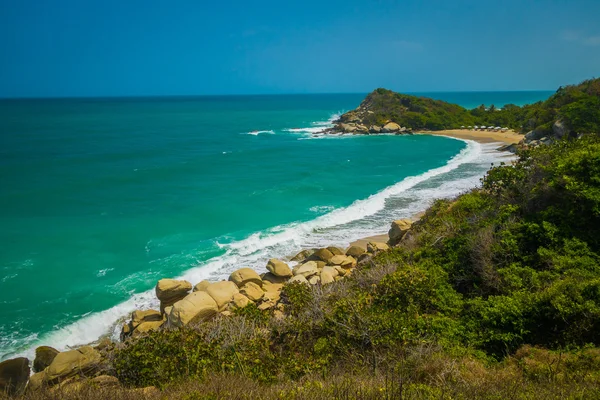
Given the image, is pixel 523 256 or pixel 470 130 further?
pixel 470 130

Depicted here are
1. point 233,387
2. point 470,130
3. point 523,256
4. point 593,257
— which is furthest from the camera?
point 470,130

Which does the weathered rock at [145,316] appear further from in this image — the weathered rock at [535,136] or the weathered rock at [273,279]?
the weathered rock at [535,136]

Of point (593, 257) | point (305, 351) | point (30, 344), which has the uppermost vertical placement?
point (593, 257)

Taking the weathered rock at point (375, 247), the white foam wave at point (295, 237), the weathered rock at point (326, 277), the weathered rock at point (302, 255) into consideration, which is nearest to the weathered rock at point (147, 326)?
the white foam wave at point (295, 237)

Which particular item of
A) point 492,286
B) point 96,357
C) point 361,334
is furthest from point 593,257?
point 96,357

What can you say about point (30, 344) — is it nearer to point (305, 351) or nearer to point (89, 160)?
point (305, 351)

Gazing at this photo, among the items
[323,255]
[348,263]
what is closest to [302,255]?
[323,255]

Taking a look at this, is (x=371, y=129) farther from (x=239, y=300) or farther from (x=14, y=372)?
(x=14, y=372)
